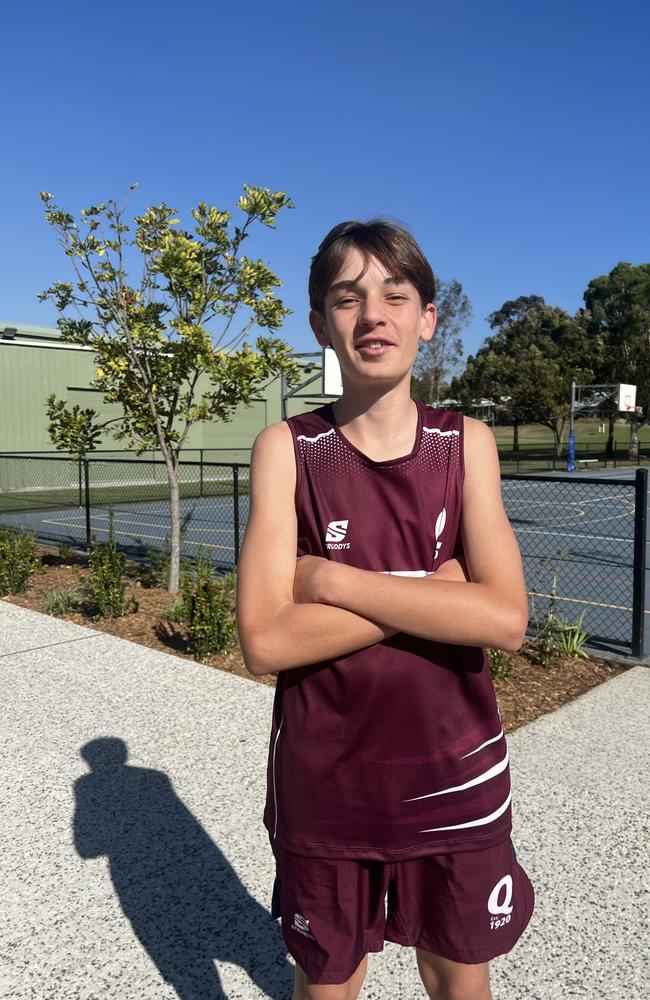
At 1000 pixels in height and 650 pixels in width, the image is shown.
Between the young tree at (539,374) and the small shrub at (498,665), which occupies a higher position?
the young tree at (539,374)

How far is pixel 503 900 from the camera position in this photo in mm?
1511

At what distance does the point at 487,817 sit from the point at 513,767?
255cm

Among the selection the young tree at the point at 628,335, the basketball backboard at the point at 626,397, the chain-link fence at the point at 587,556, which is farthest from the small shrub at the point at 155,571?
the young tree at the point at 628,335

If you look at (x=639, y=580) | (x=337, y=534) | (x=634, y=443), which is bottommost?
(x=639, y=580)

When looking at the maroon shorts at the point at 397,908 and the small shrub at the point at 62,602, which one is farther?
the small shrub at the point at 62,602

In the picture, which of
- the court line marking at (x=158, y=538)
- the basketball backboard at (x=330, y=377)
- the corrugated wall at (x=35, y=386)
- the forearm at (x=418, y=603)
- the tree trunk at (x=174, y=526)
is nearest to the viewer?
the forearm at (x=418, y=603)

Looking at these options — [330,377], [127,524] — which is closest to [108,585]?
[127,524]

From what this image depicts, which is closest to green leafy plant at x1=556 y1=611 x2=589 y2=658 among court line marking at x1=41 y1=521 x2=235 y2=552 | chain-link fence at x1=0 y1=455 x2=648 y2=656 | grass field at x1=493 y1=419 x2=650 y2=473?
chain-link fence at x1=0 y1=455 x2=648 y2=656

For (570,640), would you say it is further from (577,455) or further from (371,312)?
(577,455)

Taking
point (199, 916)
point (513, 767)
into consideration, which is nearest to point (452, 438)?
point (199, 916)

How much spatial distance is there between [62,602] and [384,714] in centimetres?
644

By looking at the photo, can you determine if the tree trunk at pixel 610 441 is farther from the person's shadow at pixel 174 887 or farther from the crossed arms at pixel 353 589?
the crossed arms at pixel 353 589

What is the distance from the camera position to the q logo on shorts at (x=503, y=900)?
1.49 meters

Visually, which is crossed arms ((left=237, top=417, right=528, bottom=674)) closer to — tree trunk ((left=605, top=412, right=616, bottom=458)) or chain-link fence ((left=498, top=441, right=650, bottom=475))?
chain-link fence ((left=498, top=441, right=650, bottom=475))
